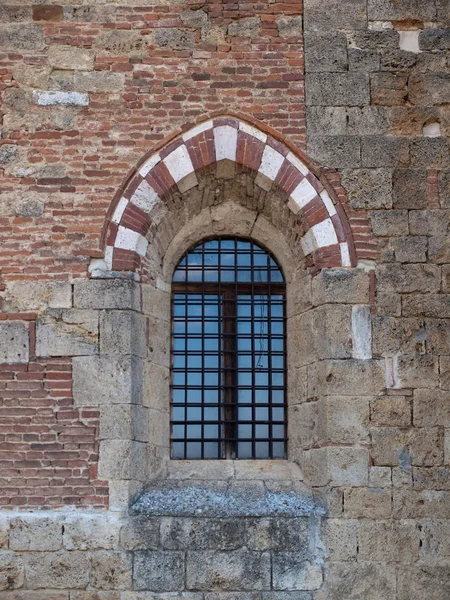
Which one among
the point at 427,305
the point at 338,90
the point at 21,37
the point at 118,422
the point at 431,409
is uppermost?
the point at 21,37

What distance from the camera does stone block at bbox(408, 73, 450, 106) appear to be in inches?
267

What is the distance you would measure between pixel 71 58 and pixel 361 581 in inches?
190

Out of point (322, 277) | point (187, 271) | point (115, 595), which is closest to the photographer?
point (115, 595)

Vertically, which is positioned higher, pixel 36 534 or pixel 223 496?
pixel 223 496

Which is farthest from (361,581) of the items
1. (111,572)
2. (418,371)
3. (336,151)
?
(336,151)

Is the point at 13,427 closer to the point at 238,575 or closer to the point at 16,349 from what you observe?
the point at 16,349

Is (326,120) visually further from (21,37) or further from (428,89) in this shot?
(21,37)

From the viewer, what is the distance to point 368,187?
6648 mm

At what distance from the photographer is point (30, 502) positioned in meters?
6.23

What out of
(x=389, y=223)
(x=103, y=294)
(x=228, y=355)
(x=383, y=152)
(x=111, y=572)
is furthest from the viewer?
(x=228, y=355)

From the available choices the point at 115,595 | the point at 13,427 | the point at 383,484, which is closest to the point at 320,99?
the point at 383,484

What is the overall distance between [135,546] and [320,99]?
3.90 meters

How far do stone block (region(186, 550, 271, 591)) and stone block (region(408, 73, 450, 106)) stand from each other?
3.91 m

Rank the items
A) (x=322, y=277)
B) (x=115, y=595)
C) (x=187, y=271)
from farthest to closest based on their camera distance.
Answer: (x=187, y=271), (x=322, y=277), (x=115, y=595)
